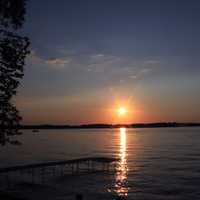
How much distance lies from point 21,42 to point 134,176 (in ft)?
126

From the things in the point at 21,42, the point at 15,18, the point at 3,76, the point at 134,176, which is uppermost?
the point at 15,18

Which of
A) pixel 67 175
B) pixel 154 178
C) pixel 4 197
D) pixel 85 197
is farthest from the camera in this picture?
pixel 67 175

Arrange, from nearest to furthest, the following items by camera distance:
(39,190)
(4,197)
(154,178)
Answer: (4,197) → (39,190) → (154,178)

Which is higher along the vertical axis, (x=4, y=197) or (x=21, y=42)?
(x=21, y=42)

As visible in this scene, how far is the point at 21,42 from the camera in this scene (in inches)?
670

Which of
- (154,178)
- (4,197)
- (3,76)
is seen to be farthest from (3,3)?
(154,178)

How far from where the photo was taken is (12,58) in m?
17.0

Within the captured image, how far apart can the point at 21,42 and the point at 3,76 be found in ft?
6.55

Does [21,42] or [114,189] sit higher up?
[21,42]

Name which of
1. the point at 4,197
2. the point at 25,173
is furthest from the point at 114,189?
the point at 4,197

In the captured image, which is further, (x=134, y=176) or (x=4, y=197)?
(x=134, y=176)

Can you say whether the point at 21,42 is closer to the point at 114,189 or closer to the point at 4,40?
the point at 4,40

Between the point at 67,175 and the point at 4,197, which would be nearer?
the point at 4,197

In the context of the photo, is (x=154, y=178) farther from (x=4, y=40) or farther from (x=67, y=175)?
(x=4, y=40)
